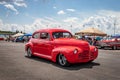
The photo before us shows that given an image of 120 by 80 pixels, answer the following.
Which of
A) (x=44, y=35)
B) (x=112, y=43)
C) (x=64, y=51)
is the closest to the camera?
(x=64, y=51)

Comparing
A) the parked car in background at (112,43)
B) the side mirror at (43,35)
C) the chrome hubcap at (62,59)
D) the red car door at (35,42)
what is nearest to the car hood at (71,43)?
the chrome hubcap at (62,59)

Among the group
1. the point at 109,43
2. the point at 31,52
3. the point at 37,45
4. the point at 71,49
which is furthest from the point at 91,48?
the point at 109,43

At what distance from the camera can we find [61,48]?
9766 millimetres

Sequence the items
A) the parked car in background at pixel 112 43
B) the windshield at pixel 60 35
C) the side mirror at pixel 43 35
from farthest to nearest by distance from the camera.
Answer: the parked car in background at pixel 112 43
the side mirror at pixel 43 35
the windshield at pixel 60 35

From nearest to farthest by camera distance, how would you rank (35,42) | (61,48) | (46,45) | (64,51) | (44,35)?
(64,51), (61,48), (46,45), (44,35), (35,42)

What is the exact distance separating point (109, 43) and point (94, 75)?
17.9m

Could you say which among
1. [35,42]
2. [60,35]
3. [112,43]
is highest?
[60,35]

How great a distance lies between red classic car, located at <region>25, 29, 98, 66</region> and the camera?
930 centimetres

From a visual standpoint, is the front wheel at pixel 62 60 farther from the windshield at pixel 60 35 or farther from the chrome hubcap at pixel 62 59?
the windshield at pixel 60 35

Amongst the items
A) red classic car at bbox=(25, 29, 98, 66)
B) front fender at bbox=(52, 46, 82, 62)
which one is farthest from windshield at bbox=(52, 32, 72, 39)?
front fender at bbox=(52, 46, 82, 62)

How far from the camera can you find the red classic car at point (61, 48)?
366 inches

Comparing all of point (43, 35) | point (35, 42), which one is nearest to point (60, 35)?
point (43, 35)

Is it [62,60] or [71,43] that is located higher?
[71,43]

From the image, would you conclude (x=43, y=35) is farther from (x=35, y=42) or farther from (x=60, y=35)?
(x=60, y=35)
